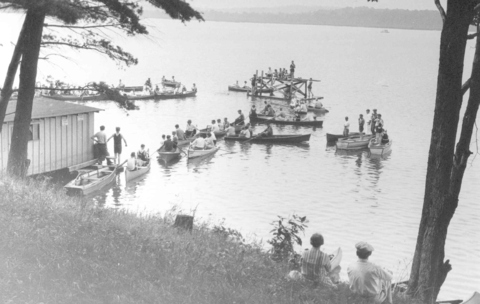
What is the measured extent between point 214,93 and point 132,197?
52523 millimetres

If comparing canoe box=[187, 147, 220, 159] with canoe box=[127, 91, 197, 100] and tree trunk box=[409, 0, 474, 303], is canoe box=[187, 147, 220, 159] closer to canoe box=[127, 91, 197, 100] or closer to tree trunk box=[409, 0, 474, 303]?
tree trunk box=[409, 0, 474, 303]

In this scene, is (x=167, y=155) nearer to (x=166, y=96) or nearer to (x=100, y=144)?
(x=100, y=144)

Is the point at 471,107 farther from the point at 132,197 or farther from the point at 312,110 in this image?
the point at 312,110

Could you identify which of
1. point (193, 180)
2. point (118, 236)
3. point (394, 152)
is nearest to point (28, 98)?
point (118, 236)

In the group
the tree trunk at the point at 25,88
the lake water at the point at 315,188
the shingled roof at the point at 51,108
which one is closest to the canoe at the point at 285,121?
the lake water at the point at 315,188

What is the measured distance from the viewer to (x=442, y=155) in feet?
34.8

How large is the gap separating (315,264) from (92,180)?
1724 centimetres

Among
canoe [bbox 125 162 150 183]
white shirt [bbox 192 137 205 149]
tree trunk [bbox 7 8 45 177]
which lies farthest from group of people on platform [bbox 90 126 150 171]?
tree trunk [bbox 7 8 45 177]

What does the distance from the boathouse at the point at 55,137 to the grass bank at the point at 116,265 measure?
13107 mm

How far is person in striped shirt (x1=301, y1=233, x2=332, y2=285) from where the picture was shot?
30.6ft

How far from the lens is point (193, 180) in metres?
30.9

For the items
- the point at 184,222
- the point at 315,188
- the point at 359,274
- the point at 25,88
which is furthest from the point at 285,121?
the point at 359,274

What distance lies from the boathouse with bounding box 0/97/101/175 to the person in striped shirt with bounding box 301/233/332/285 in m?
15.7

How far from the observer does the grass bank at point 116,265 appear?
24.1 ft
